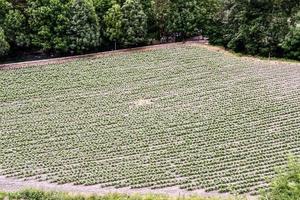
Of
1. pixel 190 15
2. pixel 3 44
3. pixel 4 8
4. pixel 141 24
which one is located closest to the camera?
pixel 3 44

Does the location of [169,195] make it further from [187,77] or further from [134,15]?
[134,15]

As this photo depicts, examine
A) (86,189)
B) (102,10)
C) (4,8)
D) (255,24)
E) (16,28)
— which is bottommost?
(86,189)

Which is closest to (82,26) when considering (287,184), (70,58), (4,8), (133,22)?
(70,58)

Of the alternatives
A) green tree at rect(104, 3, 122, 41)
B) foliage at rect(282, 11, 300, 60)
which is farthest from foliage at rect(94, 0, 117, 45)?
foliage at rect(282, 11, 300, 60)

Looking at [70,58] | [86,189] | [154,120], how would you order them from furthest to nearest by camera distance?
[70,58], [154,120], [86,189]

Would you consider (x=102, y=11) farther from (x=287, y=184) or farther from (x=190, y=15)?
(x=287, y=184)

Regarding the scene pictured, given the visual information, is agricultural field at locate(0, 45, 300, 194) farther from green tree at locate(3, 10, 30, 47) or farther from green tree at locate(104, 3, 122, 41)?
green tree at locate(3, 10, 30, 47)

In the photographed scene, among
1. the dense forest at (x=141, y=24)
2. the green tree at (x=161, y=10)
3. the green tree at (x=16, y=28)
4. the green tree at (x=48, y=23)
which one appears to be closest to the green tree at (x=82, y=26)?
the dense forest at (x=141, y=24)

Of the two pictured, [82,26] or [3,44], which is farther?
[82,26]

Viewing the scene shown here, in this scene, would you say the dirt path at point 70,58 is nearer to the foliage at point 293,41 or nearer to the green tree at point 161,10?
the green tree at point 161,10
